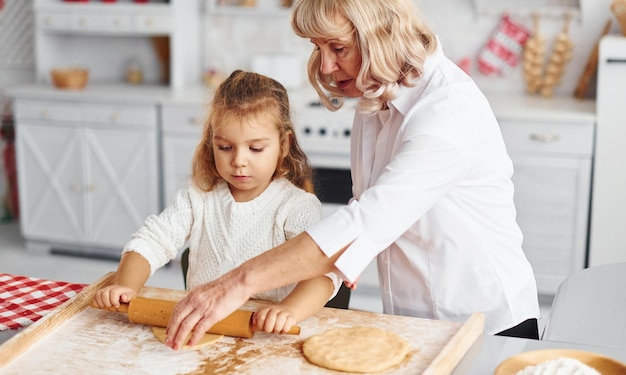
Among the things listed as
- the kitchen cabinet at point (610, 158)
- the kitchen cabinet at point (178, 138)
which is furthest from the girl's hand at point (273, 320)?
the kitchen cabinet at point (178, 138)

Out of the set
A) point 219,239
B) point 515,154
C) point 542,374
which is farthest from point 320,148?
point 542,374

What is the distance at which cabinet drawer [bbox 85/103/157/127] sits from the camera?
4441 millimetres

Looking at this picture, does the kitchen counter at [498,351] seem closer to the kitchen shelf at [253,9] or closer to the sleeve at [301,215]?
the sleeve at [301,215]

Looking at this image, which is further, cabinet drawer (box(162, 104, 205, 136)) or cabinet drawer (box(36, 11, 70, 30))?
cabinet drawer (box(36, 11, 70, 30))

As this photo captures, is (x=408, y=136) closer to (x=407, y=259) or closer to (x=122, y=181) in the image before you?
(x=407, y=259)

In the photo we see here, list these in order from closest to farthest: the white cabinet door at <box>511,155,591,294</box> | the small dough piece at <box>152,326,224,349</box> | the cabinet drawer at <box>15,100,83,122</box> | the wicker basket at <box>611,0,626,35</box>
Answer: the small dough piece at <box>152,326,224,349</box>, the white cabinet door at <box>511,155,591,294</box>, the wicker basket at <box>611,0,626,35</box>, the cabinet drawer at <box>15,100,83,122</box>

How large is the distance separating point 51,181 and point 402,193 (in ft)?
11.7

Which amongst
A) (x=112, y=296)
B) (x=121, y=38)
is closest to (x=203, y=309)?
(x=112, y=296)

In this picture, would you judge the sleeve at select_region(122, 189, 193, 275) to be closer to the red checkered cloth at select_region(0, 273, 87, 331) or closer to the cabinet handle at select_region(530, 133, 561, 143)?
the red checkered cloth at select_region(0, 273, 87, 331)

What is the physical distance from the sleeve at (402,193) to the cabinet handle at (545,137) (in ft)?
7.63

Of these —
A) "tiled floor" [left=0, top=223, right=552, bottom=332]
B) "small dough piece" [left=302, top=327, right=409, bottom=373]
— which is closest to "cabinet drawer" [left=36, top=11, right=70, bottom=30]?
"tiled floor" [left=0, top=223, right=552, bottom=332]

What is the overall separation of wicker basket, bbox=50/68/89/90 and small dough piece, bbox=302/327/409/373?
3410 millimetres

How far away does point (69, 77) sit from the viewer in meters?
4.60

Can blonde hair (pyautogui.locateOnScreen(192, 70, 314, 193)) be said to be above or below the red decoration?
below
